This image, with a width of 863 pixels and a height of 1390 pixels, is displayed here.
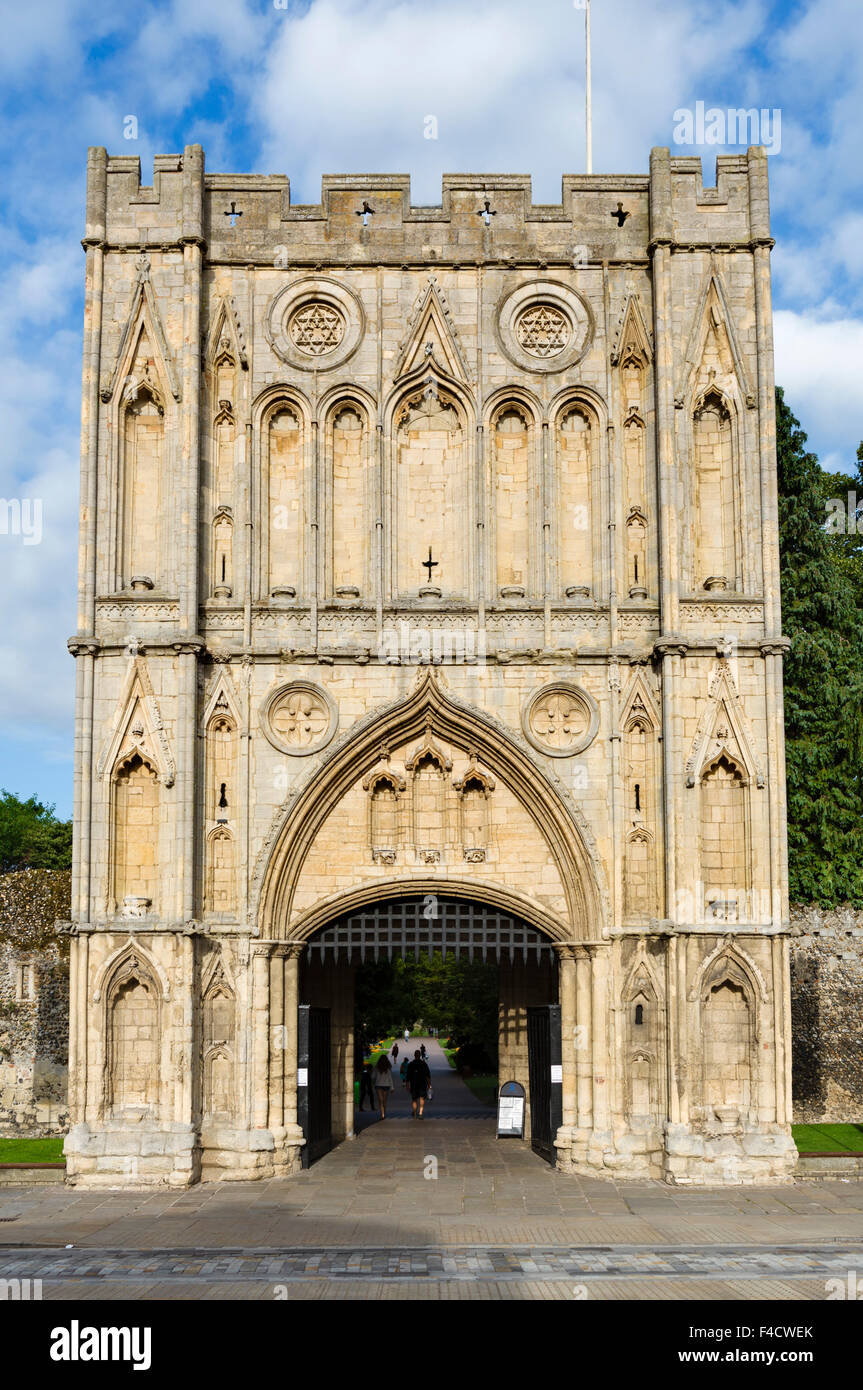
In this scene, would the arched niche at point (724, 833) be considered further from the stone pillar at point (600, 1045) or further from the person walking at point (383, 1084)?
the person walking at point (383, 1084)

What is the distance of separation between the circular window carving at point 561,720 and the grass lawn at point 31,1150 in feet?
33.0

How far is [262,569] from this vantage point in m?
22.1

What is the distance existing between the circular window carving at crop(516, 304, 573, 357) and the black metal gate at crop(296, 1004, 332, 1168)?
11.0 m

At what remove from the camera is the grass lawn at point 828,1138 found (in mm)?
23656

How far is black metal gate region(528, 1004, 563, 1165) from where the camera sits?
21656 millimetres

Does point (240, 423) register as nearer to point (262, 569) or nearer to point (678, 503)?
point (262, 569)

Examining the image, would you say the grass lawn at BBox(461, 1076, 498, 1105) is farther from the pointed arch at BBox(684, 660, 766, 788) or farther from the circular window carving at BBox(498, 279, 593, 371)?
the circular window carving at BBox(498, 279, 593, 371)

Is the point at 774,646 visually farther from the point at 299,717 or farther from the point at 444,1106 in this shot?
the point at 444,1106

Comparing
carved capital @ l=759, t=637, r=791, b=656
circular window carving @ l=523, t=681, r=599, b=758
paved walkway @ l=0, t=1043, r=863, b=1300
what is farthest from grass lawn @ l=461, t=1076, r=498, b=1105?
carved capital @ l=759, t=637, r=791, b=656

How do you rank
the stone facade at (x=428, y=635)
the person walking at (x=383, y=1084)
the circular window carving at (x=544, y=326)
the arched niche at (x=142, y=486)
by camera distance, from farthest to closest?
the person walking at (x=383, y=1084) → the circular window carving at (x=544, y=326) → the arched niche at (x=142, y=486) → the stone facade at (x=428, y=635)

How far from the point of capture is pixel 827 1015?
27578mm

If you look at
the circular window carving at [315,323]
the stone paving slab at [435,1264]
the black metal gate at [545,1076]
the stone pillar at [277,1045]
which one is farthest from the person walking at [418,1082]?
the circular window carving at [315,323]

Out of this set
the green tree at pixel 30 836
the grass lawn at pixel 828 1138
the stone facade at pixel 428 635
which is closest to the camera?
the stone facade at pixel 428 635

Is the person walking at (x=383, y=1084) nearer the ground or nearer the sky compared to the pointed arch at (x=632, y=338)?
nearer the ground
